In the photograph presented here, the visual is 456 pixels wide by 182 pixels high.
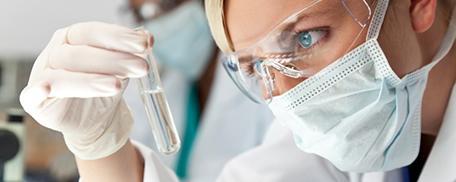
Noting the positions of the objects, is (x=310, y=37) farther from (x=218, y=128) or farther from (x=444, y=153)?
(x=218, y=128)

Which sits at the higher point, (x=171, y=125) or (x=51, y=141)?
(x=171, y=125)

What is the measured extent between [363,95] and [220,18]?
0.81ft

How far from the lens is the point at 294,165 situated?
147cm

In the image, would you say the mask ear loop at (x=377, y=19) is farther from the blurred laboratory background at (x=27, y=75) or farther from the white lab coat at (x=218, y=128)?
the white lab coat at (x=218, y=128)

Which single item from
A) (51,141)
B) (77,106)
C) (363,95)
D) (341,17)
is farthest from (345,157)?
(51,141)

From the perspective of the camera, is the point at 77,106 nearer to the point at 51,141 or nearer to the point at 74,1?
the point at 51,141

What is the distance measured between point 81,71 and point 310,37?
0.34 m

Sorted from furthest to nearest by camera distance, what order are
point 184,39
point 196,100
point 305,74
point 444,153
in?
point 196,100
point 184,39
point 444,153
point 305,74

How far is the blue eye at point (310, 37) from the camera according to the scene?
3.81ft

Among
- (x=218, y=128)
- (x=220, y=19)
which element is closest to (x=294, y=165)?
(x=220, y=19)

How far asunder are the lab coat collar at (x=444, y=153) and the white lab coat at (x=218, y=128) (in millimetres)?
970

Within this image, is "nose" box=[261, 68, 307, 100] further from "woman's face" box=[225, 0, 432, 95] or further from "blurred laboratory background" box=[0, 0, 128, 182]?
"blurred laboratory background" box=[0, 0, 128, 182]

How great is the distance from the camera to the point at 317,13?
114 centimetres

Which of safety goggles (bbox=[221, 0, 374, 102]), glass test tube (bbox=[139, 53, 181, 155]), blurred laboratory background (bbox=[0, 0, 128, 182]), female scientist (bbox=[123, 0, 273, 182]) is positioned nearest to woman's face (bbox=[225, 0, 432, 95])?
safety goggles (bbox=[221, 0, 374, 102])
